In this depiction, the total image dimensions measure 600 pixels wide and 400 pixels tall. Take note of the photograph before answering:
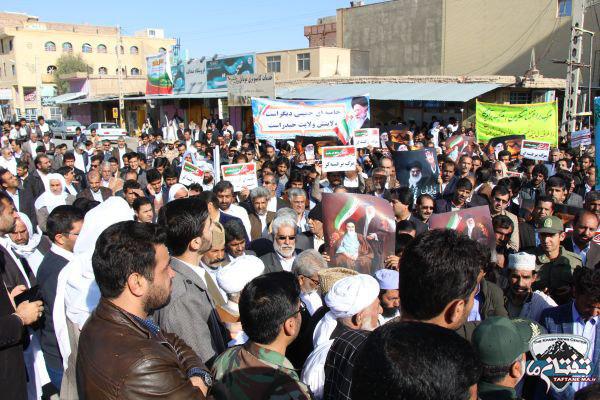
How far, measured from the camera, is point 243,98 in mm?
13531

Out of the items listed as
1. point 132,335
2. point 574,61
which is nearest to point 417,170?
point 132,335

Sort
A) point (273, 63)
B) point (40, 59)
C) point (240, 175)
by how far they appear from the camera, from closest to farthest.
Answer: point (240, 175), point (273, 63), point (40, 59)

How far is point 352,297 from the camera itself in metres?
2.60

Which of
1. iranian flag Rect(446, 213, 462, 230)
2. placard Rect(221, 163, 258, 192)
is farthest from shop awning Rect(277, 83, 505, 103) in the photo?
iranian flag Rect(446, 213, 462, 230)

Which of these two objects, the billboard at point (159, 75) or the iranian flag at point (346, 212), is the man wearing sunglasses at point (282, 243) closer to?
the iranian flag at point (346, 212)

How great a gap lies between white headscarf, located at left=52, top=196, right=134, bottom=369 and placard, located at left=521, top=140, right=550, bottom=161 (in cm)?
772

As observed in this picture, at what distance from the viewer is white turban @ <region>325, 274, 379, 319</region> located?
261 centimetres

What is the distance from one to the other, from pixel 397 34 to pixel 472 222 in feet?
102

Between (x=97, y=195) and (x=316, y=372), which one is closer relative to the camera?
(x=316, y=372)

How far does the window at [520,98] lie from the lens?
806 inches

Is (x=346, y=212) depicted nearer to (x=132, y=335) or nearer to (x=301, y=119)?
(x=132, y=335)

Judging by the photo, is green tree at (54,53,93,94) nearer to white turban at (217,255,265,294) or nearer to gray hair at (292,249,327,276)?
gray hair at (292,249,327,276)

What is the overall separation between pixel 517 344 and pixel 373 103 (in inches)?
889

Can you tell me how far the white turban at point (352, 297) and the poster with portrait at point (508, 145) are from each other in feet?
27.6
